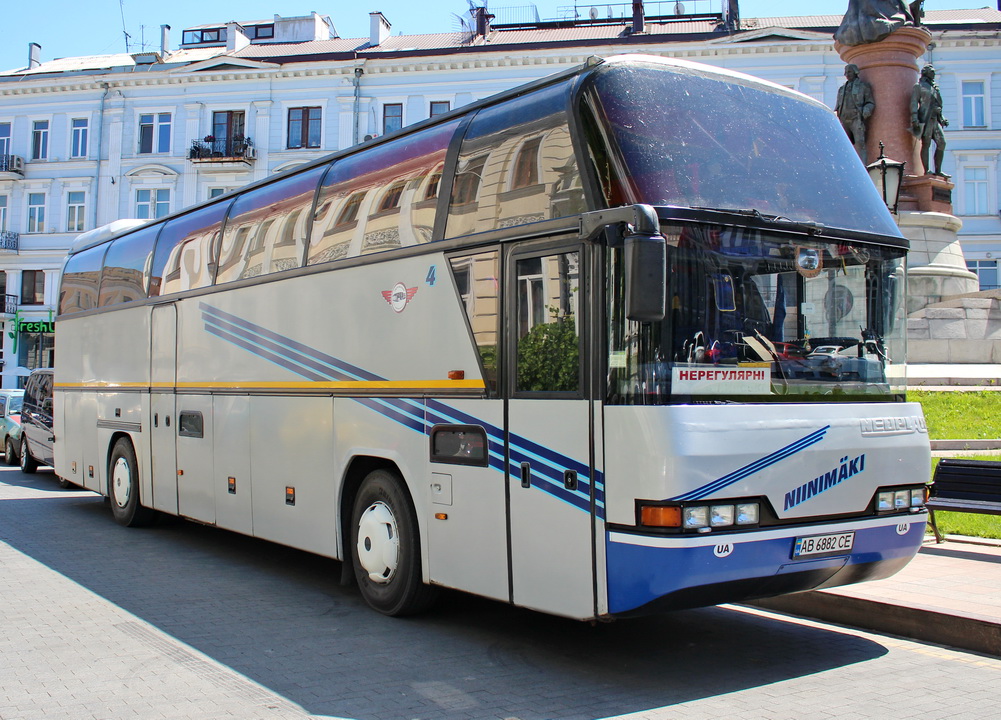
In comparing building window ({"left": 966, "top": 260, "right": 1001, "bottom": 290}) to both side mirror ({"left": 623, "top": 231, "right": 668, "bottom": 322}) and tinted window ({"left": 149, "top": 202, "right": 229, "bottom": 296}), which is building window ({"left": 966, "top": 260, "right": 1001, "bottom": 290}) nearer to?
tinted window ({"left": 149, "top": 202, "right": 229, "bottom": 296})

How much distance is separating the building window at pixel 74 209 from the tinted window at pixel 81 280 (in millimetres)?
36032

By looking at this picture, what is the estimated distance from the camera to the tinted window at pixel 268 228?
886 cm

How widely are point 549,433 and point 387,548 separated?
6.85 ft

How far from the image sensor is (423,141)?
7.48 metres

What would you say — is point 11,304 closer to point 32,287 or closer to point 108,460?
point 32,287

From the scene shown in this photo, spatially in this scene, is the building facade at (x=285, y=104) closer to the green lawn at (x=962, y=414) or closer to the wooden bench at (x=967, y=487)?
the green lawn at (x=962, y=414)

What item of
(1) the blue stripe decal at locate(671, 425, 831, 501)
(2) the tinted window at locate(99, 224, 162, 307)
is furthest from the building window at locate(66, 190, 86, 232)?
(1) the blue stripe decal at locate(671, 425, 831, 501)

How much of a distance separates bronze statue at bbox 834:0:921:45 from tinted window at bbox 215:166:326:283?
16375mm

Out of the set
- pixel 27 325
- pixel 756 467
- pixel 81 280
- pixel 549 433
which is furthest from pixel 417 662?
pixel 27 325

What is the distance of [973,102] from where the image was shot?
4306 cm

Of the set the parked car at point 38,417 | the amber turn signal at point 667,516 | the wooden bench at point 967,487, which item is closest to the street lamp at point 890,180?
the wooden bench at point 967,487

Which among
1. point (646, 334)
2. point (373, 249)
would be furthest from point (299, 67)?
point (646, 334)

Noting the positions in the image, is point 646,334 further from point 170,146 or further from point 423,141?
point 170,146

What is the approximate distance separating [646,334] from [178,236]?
24.6ft
